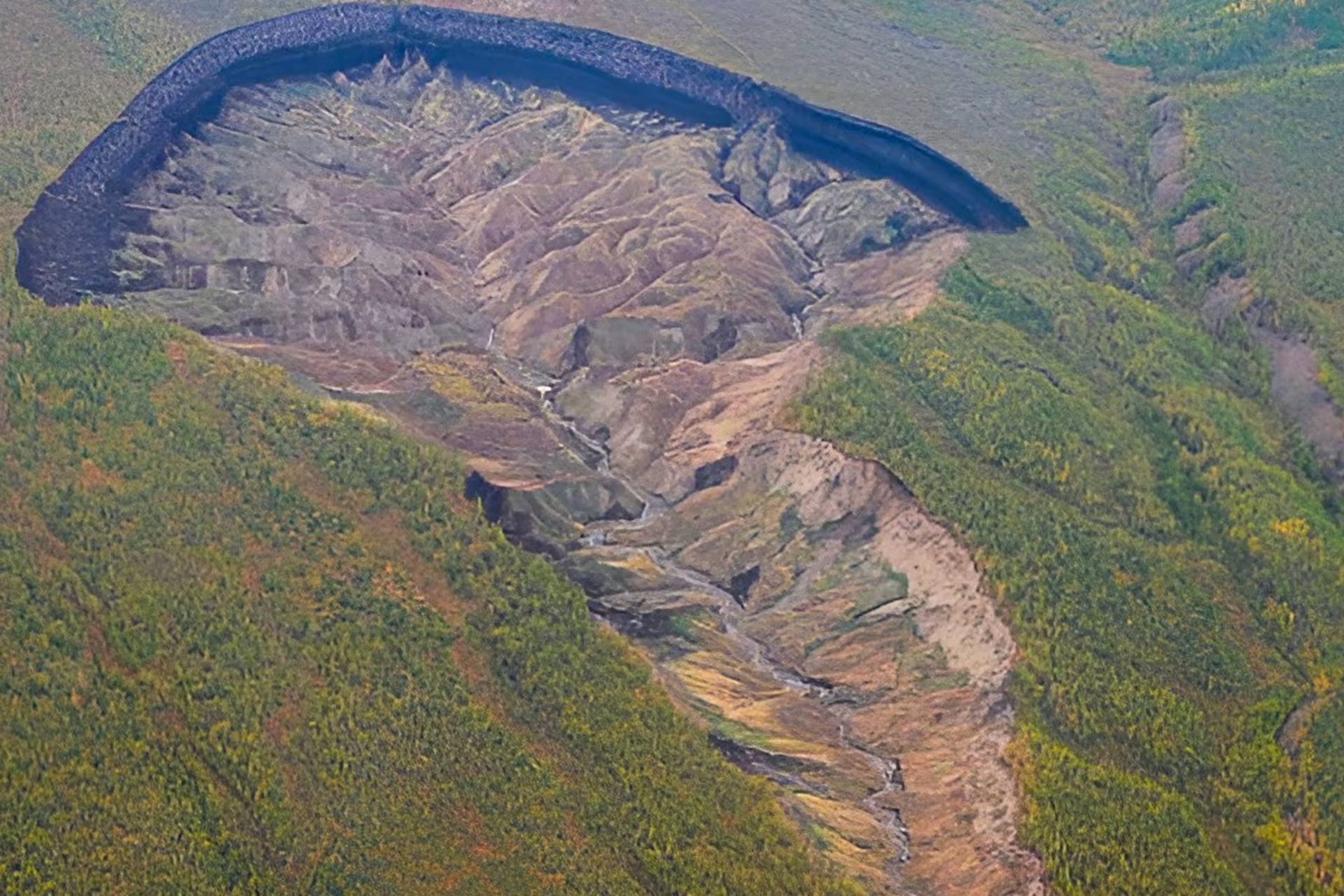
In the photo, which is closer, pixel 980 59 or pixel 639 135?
pixel 639 135


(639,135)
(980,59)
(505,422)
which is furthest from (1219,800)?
(980,59)

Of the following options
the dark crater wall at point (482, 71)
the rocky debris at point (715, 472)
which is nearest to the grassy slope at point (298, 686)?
the rocky debris at point (715, 472)

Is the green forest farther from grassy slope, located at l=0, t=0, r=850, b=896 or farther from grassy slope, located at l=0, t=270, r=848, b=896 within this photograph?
grassy slope, located at l=0, t=270, r=848, b=896

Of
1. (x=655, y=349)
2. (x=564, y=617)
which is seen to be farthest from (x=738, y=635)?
(x=655, y=349)

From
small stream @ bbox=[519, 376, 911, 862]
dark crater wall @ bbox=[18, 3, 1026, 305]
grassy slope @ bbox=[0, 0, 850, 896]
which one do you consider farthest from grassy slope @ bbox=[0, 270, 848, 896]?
dark crater wall @ bbox=[18, 3, 1026, 305]

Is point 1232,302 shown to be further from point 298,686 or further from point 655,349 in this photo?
point 298,686

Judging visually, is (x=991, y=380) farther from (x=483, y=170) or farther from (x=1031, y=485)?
(x=483, y=170)

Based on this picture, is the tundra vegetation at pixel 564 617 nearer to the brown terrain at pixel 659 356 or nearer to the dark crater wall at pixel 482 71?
the brown terrain at pixel 659 356
